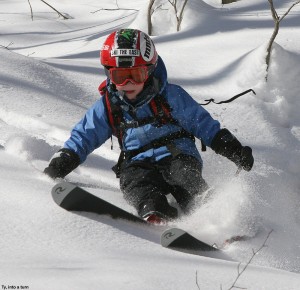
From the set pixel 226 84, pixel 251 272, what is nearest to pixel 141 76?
pixel 251 272

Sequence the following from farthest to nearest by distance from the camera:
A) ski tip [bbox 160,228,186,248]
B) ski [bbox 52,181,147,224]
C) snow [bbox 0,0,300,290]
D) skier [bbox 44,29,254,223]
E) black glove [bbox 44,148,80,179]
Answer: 1. skier [bbox 44,29,254,223]
2. black glove [bbox 44,148,80,179]
3. ski [bbox 52,181,147,224]
4. ski tip [bbox 160,228,186,248]
5. snow [bbox 0,0,300,290]

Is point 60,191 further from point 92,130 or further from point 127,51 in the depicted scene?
point 127,51

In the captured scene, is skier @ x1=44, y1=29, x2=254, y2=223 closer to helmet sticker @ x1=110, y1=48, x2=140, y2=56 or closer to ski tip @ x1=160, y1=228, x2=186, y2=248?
helmet sticker @ x1=110, y1=48, x2=140, y2=56

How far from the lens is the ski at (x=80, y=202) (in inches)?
129

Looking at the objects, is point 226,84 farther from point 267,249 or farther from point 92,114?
point 267,249

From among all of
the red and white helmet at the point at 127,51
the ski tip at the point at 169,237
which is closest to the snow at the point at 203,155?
the ski tip at the point at 169,237

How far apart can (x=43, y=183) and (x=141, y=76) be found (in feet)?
2.95

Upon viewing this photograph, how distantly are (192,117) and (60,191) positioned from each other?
47.5 inches

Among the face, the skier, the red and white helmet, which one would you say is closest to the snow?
the skier

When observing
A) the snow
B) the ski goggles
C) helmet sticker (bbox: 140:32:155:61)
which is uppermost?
helmet sticker (bbox: 140:32:155:61)

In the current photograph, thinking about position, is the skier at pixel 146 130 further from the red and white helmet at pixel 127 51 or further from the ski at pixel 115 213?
the ski at pixel 115 213

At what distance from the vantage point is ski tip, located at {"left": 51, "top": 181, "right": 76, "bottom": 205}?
10.8 ft

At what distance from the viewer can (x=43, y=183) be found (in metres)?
3.75

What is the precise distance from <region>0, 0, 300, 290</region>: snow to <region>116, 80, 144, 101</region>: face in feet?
1.97
